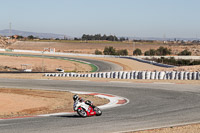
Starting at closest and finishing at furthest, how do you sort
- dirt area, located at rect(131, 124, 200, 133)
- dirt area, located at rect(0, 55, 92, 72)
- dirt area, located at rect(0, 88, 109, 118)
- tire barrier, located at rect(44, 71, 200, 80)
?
1. dirt area, located at rect(131, 124, 200, 133)
2. dirt area, located at rect(0, 88, 109, 118)
3. tire barrier, located at rect(44, 71, 200, 80)
4. dirt area, located at rect(0, 55, 92, 72)

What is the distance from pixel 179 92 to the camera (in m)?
23.0

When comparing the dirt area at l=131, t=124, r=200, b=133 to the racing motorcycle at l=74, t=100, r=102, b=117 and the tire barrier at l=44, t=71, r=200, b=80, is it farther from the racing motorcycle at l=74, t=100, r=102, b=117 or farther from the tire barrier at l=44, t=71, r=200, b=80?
the tire barrier at l=44, t=71, r=200, b=80

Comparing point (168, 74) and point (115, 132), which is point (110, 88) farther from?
point (115, 132)

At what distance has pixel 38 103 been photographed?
2067 centimetres

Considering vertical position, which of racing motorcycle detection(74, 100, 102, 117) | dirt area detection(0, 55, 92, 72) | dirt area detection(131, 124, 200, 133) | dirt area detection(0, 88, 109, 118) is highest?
racing motorcycle detection(74, 100, 102, 117)

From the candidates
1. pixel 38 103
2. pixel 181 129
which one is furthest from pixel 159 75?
pixel 181 129

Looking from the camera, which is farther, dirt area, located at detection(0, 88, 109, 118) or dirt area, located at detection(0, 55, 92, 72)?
dirt area, located at detection(0, 55, 92, 72)

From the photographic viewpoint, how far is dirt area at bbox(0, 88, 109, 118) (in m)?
17.6

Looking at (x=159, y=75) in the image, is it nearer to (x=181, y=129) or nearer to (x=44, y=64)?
(x=181, y=129)

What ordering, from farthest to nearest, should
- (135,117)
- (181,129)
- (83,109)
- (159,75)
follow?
(159,75) → (83,109) → (135,117) → (181,129)

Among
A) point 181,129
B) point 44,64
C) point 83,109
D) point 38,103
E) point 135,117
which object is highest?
point 83,109

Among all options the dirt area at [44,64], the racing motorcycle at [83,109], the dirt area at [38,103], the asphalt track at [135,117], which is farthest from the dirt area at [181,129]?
the dirt area at [44,64]

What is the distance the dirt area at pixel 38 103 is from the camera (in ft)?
57.7

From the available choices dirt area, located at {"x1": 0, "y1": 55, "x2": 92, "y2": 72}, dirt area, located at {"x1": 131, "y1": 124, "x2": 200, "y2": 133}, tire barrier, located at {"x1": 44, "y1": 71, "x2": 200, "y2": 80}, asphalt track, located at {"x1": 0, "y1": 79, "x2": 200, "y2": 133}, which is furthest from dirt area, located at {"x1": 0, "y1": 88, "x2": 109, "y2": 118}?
dirt area, located at {"x1": 0, "y1": 55, "x2": 92, "y2": 72}
